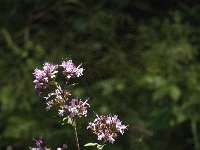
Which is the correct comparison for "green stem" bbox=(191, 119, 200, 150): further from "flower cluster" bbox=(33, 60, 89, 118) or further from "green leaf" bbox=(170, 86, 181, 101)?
"flower cluster" bbox=(33, 60, 89, 118)

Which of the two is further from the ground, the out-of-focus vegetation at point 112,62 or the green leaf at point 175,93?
the out-of-focus vegetation at point 112,62

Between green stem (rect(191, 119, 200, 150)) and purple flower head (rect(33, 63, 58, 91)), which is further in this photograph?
green stem (rect(191, 119, 200, 150))

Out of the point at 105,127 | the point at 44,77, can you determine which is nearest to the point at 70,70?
the point at 44,77

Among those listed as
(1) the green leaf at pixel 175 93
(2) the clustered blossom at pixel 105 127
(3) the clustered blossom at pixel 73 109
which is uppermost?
(1) the green leaf at pixel 175 93

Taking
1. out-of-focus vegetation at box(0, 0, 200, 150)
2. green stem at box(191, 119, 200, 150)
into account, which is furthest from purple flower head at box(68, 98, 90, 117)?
green stem at box(191, 119, 200, 150)

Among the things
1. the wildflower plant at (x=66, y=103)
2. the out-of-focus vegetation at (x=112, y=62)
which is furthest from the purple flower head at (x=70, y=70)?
the out-of-focus vegetation at (x=112, y=62)

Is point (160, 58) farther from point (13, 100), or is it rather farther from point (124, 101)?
point (13, 100)

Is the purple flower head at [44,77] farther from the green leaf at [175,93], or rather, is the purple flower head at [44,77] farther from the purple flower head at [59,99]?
the green leaf at [175,93]

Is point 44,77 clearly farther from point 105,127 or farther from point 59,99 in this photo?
point 105,127

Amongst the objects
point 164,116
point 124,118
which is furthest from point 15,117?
point 164,116

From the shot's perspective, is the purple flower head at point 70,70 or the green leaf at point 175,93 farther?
the green leaf at point 175,93
